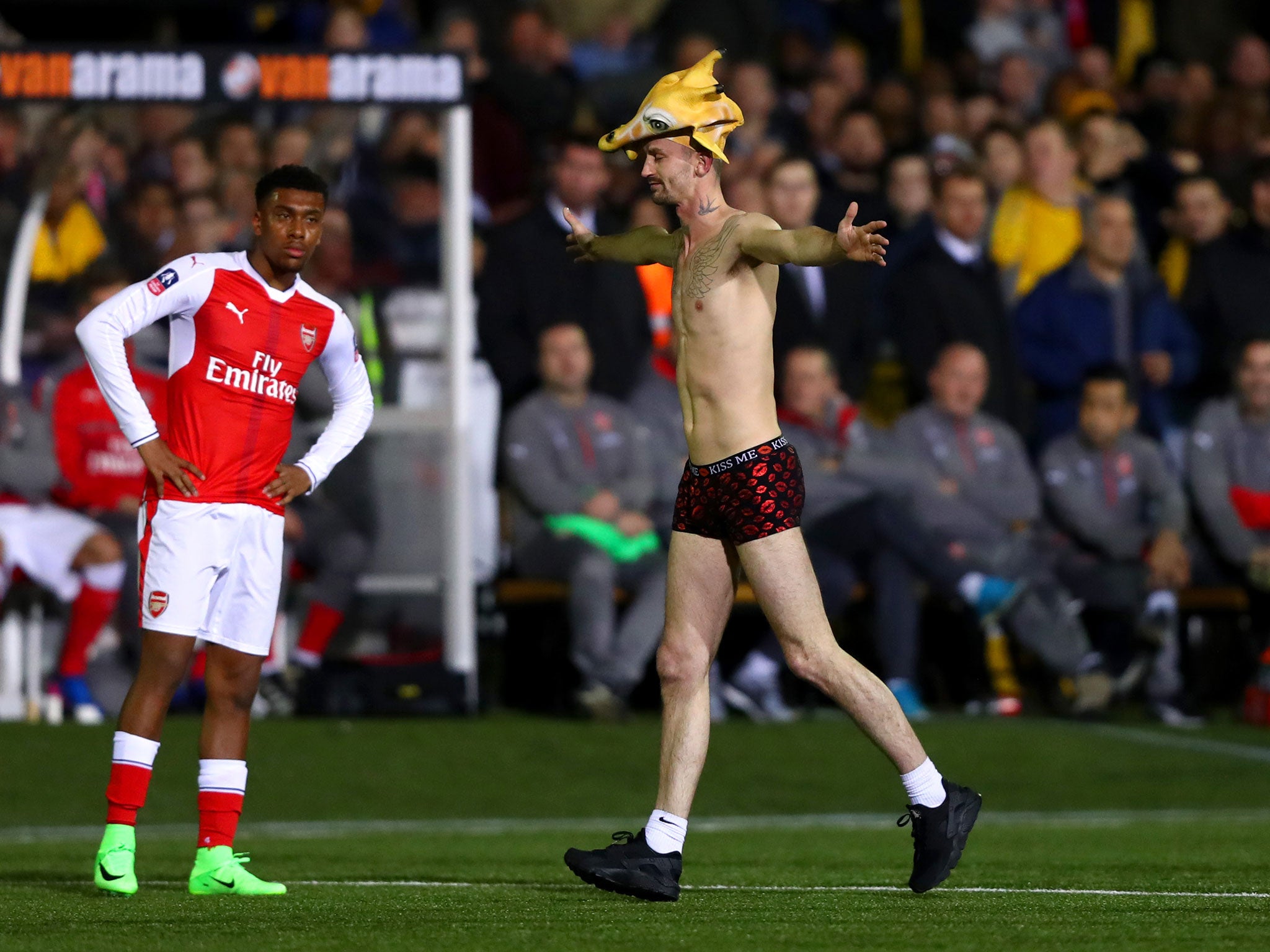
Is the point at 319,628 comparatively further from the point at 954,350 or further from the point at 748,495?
the point at 748,495

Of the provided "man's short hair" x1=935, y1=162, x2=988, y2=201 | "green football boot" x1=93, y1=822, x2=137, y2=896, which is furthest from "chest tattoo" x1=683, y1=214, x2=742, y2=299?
"man's short hair" x1=935, y1=162, x2=988, y2=201

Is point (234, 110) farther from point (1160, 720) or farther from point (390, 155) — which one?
point (1160, 720)

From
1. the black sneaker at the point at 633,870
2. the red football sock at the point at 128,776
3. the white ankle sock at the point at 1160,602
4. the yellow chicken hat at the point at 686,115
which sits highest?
the yellow chicken hat at the point at 686,115

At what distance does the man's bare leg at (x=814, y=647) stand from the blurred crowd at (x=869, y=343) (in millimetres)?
5393

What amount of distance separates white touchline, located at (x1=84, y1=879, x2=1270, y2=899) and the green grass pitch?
0.02m

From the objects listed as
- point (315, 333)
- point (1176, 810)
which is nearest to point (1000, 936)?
point (315, 333)

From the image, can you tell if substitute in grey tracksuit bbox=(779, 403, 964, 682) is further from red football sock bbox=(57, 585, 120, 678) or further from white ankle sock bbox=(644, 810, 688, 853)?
white ankle sock bbox=(644, 810, 688, 853)

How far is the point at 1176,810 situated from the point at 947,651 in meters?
2.68

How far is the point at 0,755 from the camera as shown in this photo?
1073 cm

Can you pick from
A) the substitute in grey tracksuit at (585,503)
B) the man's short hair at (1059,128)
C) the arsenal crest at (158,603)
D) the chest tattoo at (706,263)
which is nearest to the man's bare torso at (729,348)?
Result: the chest tattoo at (706,263)

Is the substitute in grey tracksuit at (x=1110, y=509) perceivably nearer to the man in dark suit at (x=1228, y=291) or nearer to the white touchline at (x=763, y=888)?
the man in dark suit at (x=1228, y=291)

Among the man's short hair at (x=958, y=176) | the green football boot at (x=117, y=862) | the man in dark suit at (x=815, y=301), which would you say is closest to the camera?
the green football boot at (x=117, y=862)

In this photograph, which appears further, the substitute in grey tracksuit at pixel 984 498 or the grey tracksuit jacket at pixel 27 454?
the substitute in grey tracksuit at pixel 984 498

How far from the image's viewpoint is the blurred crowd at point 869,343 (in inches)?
488
